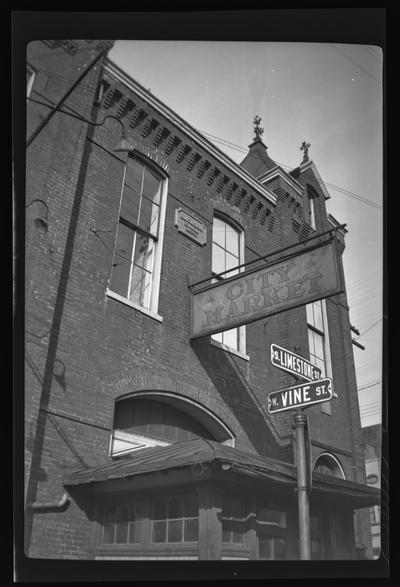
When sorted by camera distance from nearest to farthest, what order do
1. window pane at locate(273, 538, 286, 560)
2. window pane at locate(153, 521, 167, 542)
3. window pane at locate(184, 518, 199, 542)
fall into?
1. window pane at locate(184, 518, 199, 542)
2. window pane at locate(153, 521, 167, 542)
3. window pane at locate(273, 538, 286, 560)

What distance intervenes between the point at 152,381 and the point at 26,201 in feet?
10.2

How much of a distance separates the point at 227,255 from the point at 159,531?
568 cm

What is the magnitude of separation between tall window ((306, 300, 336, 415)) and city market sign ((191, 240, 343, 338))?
4796 mm

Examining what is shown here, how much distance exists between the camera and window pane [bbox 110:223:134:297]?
27.1ft

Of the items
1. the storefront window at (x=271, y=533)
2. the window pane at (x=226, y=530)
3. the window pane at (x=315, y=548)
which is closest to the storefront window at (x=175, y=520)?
the window pane at (x=226, y=530)

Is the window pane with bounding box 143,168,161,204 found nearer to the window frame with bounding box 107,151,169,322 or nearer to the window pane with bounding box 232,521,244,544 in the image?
the window frame with bounding box 107,151,169,322

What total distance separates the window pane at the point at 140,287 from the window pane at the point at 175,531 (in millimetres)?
3444

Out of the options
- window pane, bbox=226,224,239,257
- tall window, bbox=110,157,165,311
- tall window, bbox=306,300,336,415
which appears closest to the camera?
tall window, bbox=110,157,165,311

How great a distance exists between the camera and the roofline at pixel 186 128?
29.1 feet

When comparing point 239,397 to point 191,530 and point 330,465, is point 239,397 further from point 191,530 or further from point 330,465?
point 330,465

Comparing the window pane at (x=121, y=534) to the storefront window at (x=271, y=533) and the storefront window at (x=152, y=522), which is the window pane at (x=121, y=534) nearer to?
the storefront window at (x=152, y=522)

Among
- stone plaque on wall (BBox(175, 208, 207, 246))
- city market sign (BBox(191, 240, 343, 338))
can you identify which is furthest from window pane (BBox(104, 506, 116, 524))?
stone plaque on wall (BBox(175, 208, 207, 246))

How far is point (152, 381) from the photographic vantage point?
7.94m

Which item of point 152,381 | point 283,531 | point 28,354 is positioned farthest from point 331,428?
point 28,354
